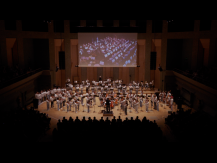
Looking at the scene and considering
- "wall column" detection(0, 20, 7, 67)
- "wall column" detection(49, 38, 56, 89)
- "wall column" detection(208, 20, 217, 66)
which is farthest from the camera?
"wall column" detection(49, 38, 56, 89)

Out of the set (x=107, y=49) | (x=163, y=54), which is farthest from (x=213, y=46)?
(x=107, y=49)

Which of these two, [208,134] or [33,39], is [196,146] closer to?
[208,134]

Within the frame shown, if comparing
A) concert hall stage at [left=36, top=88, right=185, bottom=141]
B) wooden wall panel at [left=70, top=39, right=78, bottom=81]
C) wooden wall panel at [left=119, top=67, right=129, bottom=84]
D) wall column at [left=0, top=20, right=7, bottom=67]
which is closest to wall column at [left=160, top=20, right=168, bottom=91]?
wooden wall panel at [left=119, top=67, right=129, bottom=84]

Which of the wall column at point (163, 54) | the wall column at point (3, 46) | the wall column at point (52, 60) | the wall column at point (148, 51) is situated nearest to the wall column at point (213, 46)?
the wall column at point (163, 54)

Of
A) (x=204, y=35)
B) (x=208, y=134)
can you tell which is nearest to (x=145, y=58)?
(x=204, y=35)

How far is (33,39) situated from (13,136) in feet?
52.1

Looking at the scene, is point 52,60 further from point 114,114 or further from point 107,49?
point 114,114

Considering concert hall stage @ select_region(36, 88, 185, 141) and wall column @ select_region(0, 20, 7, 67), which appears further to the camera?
wall column @ select_region(0, 20, 7, 67)

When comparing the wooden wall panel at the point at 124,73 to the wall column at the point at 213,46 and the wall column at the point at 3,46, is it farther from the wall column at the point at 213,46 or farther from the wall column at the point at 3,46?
the wall column at the point at 3,46

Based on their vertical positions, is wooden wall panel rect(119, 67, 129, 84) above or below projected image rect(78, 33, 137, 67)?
below

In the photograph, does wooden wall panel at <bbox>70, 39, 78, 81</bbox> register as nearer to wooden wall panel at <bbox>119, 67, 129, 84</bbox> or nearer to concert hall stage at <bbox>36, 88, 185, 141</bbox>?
wooden wall panel at <bbox>119, 67, 129, 84</bbox>

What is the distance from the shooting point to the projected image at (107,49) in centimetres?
2022

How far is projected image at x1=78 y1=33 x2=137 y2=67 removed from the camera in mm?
20219

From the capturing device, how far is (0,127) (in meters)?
9.52
